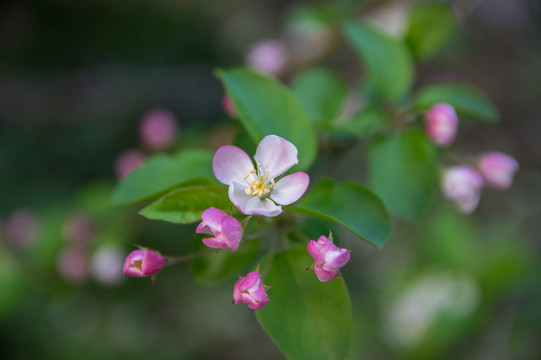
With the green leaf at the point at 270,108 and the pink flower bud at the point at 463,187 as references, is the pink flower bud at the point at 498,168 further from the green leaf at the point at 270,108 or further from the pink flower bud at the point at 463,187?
the green leaf at the point at 270,108

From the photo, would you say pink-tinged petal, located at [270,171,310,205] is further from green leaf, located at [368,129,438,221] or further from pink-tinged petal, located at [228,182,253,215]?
green leaf, located at [368,129,438,221]

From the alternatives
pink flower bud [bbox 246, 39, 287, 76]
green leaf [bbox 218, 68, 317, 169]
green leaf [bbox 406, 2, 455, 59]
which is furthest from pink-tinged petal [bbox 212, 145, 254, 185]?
pink flower bud [bbox 246, 39, 287, 76]

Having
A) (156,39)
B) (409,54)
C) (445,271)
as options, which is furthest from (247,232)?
(156,39)

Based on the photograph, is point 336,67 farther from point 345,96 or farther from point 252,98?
point 252,98

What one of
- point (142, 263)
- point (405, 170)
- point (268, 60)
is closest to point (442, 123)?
point (405, 170)

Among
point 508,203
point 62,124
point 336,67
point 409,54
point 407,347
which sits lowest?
point 407,347

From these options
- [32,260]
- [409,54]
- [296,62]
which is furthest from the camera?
[296,62]
